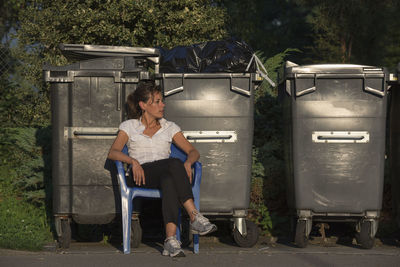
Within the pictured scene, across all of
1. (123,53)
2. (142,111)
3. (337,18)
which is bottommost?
(142,111)

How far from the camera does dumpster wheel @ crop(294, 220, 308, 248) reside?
21.7 feet

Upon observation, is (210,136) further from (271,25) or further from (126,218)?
(271,25)

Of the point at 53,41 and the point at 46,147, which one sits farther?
the point at 53,41

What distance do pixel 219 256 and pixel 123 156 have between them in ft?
3.89

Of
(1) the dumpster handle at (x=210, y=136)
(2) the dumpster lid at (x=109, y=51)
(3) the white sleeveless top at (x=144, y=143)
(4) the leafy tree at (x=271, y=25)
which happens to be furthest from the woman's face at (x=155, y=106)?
(4) the leafy tree at (x=271, y=25)

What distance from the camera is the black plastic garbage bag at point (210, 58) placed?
7031mm

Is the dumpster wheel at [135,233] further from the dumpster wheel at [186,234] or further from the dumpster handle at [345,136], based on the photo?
the dumpster handle at [345,136]

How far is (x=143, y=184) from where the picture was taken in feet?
20.0

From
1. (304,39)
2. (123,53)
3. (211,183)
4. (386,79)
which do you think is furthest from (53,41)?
(304,39)

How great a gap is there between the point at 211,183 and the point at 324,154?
1100mm

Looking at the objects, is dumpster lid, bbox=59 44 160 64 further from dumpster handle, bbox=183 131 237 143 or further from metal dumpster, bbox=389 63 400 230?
metal dumpster, bbox=389 63 400 230

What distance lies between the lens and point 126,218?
613cm

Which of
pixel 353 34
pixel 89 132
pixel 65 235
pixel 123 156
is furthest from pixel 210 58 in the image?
pixel 353 34

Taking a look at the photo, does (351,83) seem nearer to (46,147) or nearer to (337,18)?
(46,147)
